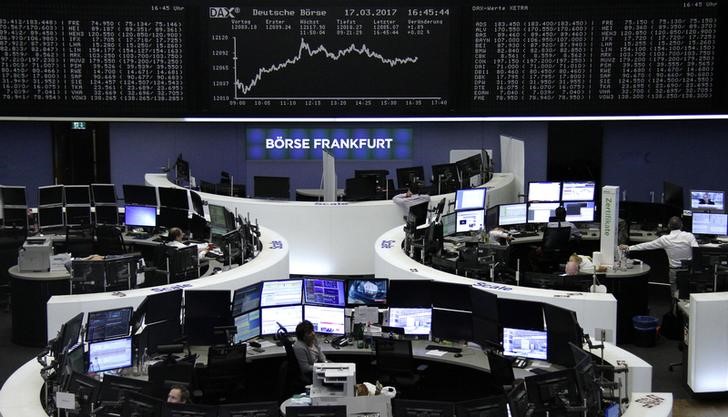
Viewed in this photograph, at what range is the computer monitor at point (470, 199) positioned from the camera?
13.8 meters

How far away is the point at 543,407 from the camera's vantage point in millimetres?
7160

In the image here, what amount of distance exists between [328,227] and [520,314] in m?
5.55

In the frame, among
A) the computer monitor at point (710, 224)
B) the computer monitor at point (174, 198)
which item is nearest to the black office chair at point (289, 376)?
the computer monitor at point (174, 198)

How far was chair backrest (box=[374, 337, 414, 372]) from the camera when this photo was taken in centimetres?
908

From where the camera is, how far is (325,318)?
964cm

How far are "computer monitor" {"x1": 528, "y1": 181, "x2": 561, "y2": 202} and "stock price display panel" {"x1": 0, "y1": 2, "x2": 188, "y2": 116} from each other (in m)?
4.83

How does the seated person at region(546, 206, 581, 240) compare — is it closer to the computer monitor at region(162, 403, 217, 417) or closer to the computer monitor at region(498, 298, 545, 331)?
the computer monitor at region(498, 298, 545, 331)

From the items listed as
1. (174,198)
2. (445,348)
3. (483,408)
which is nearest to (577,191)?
(174,198)

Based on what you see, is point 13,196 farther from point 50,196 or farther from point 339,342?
point 339,342

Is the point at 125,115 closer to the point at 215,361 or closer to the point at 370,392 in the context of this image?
the point at 215,361

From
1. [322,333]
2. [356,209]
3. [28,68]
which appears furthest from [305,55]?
[322,333]

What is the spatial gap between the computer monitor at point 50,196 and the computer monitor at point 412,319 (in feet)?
22.0

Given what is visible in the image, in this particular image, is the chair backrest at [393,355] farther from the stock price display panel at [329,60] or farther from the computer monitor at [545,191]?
the computer monitor at [545,191]

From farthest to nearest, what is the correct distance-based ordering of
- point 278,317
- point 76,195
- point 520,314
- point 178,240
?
point 76,195 → point 178,240 → point 278,317 → point 520,314
